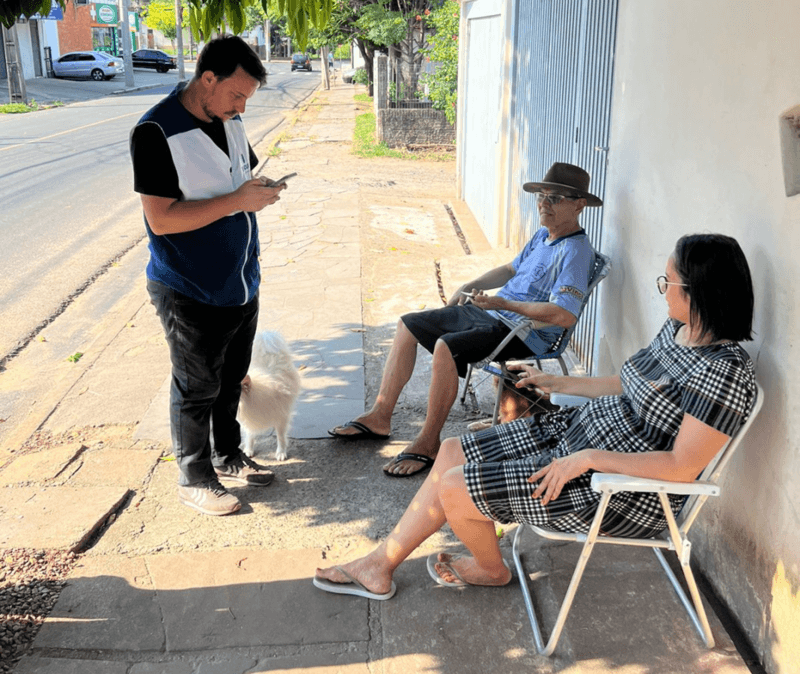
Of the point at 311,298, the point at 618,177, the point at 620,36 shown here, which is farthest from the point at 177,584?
the point at 311,298

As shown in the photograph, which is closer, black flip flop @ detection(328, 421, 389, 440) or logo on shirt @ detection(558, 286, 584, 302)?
logo on shirt @ detection(558, 286, 584, 302)

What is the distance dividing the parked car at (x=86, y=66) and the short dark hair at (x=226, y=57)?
4733 centimetres

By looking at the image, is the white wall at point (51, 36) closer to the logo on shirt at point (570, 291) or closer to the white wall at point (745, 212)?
the logo on shirt at point (570, 291)

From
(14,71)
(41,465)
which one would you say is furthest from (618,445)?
(14,71)

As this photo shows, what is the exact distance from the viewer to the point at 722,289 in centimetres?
249

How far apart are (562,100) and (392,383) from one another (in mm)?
3019

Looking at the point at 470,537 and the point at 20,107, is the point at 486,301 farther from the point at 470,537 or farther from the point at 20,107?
the point at 20,107

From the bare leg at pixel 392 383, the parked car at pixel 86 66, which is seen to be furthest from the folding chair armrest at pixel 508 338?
the parked car at pixel 86 66

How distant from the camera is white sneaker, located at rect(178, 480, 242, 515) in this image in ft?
12.0

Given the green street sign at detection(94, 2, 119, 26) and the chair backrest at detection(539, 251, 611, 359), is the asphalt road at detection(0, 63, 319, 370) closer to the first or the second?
the chair backrest at detection(539, 251, 611, 359)

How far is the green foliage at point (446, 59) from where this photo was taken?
15133 millimetres

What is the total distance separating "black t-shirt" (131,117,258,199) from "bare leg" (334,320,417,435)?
160cm

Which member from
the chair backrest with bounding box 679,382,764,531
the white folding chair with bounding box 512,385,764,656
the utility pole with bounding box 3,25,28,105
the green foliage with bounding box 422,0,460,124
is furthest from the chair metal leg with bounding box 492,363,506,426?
the utility pole with bounding box 3,25,28,105

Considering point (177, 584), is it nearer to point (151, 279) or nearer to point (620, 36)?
point (151, 279)
